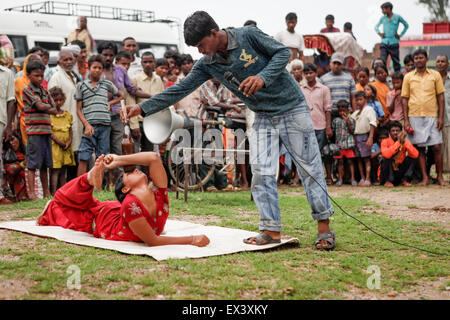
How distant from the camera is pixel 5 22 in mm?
14641

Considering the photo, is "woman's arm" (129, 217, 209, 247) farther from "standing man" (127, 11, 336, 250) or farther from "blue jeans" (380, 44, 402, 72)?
"blue jeans" (380, 44, 402, 72)

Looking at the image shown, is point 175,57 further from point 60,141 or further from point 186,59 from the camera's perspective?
point 60,141

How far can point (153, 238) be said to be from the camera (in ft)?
16.0

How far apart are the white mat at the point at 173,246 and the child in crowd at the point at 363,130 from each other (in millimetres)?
5585

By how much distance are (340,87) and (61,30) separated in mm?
8770

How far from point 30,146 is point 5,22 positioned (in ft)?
25.5

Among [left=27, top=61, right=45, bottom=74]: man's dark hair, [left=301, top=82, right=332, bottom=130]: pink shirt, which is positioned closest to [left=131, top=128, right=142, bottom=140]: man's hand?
[left=27, top=61, right=45, bottom=74]: man's dark hair

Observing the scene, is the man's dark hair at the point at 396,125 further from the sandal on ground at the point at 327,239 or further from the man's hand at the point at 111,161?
the man's hand at the point at 111,161

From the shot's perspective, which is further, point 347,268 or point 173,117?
point 173,117

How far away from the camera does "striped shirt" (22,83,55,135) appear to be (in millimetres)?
8219

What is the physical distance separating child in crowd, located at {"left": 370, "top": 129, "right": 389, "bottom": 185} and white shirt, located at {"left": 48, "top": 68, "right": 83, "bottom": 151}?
5450mm

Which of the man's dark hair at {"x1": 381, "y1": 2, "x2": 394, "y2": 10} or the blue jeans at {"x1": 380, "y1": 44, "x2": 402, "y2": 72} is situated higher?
the man's dark hair at {"x1": 381, "y1": 2, "x2": 394, "y2": 10}

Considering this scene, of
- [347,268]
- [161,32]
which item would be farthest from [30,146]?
[161,32]

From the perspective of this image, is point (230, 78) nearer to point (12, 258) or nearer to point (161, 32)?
point (12, 258)
